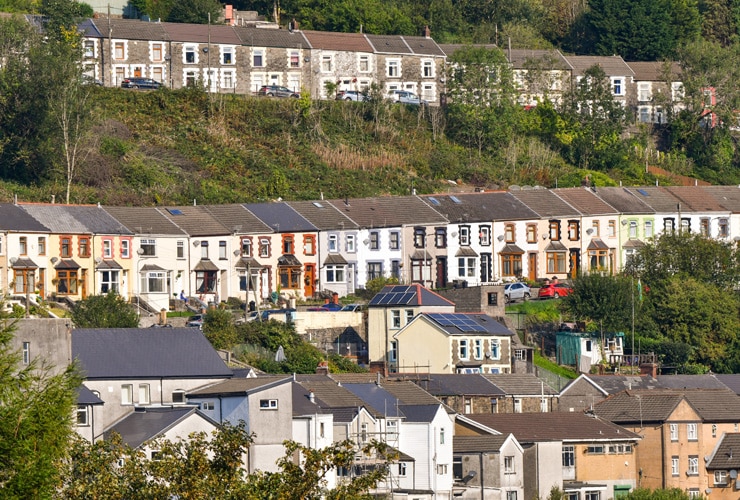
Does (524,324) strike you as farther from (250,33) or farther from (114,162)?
(250,33)

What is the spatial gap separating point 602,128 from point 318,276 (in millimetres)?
25939

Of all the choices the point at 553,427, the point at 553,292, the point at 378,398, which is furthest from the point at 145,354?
the point at 553,292

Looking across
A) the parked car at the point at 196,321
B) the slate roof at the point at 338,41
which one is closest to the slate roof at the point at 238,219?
the parked car at the point at 196,321

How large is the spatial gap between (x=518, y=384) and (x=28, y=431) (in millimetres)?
45186

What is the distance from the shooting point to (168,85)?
99.7m

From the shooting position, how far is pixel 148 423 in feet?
182

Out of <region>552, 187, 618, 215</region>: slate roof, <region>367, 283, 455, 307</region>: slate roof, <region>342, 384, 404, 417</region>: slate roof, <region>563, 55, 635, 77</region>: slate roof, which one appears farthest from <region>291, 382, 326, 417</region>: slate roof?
<region>563, 55, 635, 77</region>: slate roof

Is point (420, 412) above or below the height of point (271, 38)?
below

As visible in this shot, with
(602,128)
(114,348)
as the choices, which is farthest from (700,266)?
(114,348)

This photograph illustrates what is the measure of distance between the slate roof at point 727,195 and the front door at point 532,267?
12.4m

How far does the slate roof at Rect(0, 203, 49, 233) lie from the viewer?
77000 millimetres

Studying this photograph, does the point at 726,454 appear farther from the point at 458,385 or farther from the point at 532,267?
the point at 532,267

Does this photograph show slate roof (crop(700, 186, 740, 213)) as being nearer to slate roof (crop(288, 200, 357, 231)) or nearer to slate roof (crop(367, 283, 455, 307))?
slate roof (crop(288, 200, 357, 231))

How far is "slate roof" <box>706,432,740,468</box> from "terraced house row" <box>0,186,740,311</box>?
65.7ft
